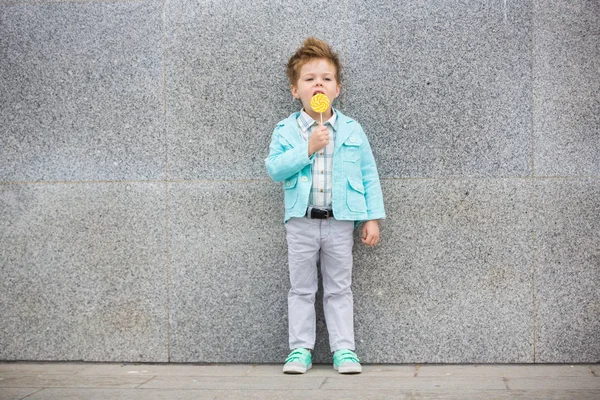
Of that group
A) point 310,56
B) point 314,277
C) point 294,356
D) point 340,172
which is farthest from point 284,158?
point 294,356

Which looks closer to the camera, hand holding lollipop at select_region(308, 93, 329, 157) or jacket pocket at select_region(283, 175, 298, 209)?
hand holding lollipop at select_region(308, 93, 329, 157)

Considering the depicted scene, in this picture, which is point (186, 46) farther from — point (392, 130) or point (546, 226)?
point (546, 226)

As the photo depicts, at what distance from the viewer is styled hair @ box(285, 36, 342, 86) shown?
444 cm

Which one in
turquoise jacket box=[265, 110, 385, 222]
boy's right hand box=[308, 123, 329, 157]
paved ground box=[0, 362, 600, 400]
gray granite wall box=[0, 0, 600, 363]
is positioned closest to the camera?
paved ground box=[0, 362, 600, 400]

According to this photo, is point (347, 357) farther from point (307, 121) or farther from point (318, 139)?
point (307, 121)

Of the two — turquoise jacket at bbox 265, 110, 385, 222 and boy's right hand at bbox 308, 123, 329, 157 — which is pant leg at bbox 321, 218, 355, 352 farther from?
boy's right hand at bbox 308, 123, 329, 157

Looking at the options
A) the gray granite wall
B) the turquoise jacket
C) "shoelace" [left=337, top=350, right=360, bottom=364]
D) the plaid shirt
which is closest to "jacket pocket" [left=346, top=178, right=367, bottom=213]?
the turquoise jacket

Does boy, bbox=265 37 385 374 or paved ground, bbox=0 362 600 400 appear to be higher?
boy, bbox=265 37 385 374

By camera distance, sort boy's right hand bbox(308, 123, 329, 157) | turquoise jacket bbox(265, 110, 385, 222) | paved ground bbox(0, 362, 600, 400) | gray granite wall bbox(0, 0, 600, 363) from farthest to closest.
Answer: gray granite wall bbox(0, 0, 600, 363), turquoise jacket bbox(265, 110, 385, 222), boy's right hand bbox(308, 123, 329, 157), paved ground bbox(0, 362, 600, 400)

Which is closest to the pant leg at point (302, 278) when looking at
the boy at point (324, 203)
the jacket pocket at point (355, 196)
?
the boy at point (324, 203)

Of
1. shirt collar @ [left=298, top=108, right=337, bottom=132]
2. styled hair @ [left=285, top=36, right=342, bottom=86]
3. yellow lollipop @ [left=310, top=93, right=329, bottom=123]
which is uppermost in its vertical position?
styled hair @ [left=285, top=36, right=342, bottom=86]

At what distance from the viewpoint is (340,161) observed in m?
4.39

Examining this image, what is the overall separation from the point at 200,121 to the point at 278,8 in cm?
86

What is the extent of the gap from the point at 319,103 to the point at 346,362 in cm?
150
